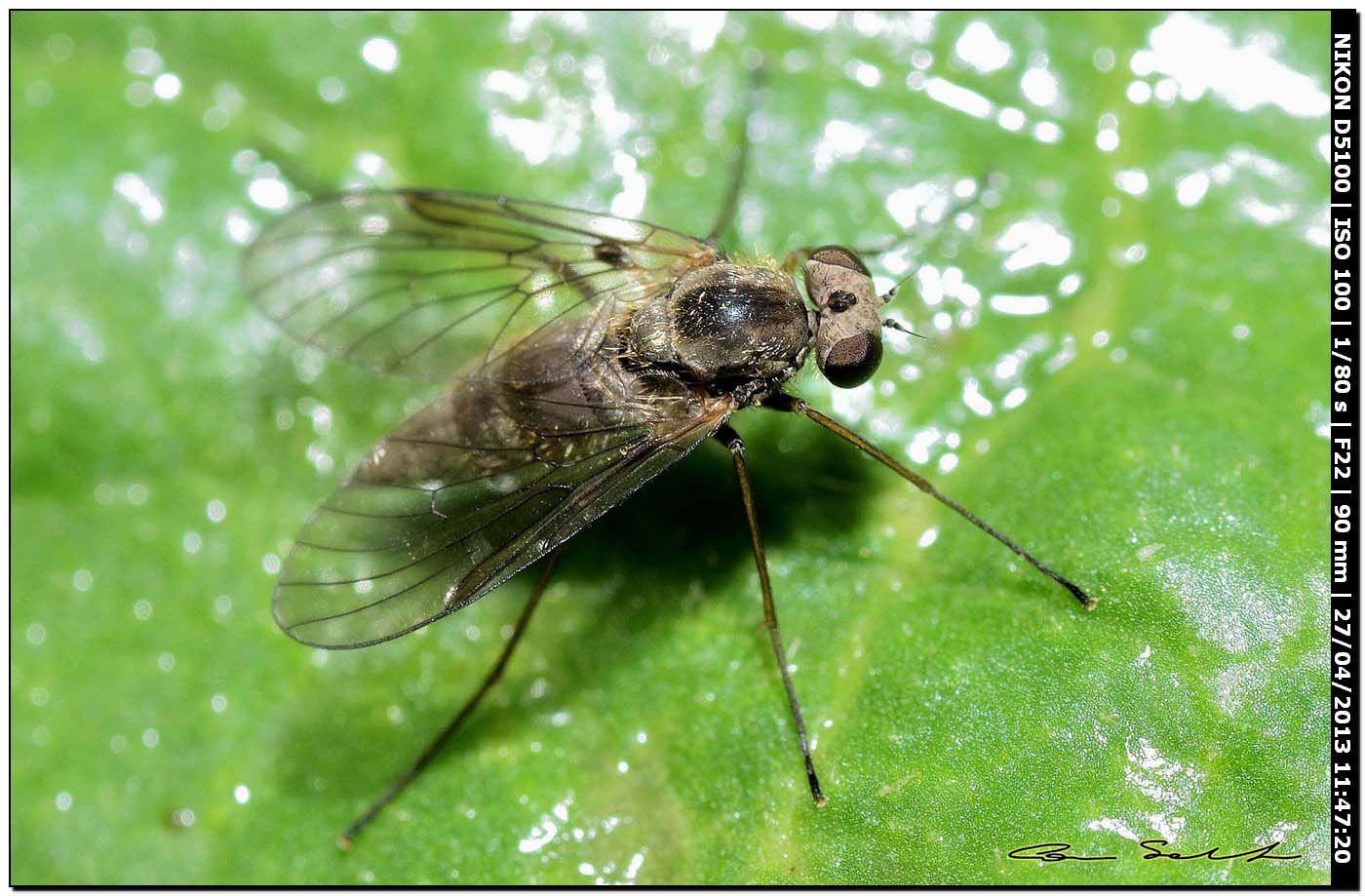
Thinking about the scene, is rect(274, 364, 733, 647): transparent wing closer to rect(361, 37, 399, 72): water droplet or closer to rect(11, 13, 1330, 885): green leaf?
rect(11, 13, 1330, 885): green leaf

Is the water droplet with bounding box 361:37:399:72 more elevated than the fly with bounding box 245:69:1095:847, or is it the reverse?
the water droplet with bounding box 361:37:399:72

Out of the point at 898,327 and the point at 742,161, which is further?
the point at 742,161

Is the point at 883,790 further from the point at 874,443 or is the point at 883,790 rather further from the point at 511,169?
the point at 511,169

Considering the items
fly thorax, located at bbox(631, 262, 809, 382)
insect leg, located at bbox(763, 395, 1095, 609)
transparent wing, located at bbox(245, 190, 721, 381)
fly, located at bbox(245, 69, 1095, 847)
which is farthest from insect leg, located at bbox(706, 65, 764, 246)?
insect leg, located at bbox(763, 395, 1095, 609)

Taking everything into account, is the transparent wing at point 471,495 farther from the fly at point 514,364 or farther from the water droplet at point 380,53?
the water droplet at point 380,53

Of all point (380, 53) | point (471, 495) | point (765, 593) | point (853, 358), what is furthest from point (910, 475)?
point (380, 53)

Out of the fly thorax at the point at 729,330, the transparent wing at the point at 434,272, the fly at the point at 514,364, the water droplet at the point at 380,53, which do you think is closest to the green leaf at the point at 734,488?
the water droplet at the point at 380,53

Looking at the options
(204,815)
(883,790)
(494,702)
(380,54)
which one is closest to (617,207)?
(380,54)

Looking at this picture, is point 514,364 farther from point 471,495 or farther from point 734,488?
point 734,488
